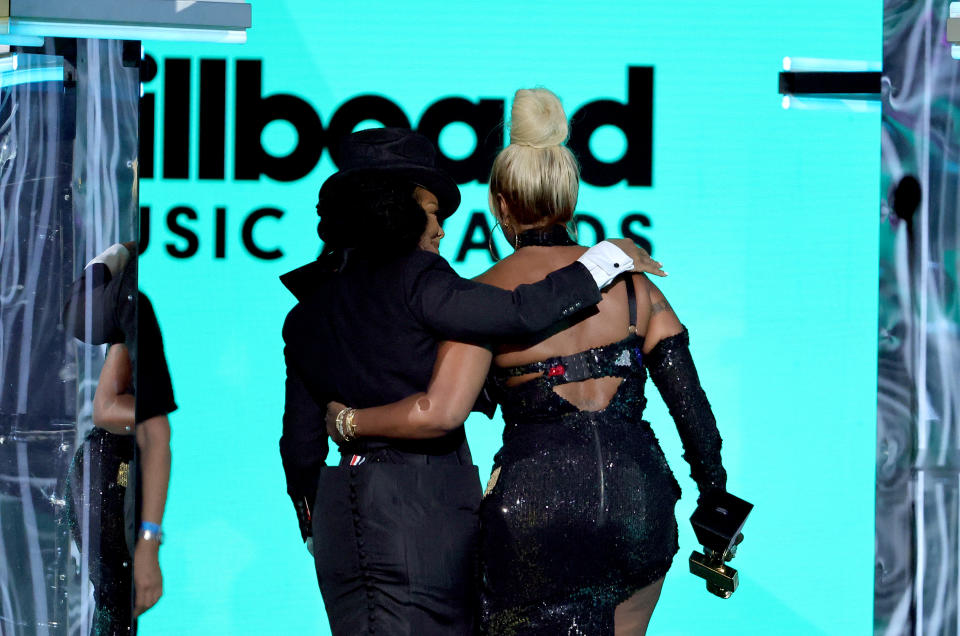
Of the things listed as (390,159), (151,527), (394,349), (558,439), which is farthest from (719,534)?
(151,527)

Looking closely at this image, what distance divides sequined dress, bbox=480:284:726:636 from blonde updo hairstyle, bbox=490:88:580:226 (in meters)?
0.34

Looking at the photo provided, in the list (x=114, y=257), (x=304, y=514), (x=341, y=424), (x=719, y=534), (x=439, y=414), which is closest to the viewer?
(x=114, y=257)

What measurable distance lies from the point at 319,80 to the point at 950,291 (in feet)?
8.42

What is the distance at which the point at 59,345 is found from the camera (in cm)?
216

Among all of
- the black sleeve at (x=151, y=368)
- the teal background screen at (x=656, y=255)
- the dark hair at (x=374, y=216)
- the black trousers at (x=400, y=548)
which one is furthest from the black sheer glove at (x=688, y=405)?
the teal background screen at (x=656, y=255)

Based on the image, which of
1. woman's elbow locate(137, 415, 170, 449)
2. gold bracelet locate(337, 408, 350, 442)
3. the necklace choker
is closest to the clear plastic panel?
woman's elbow locate(137, 415, 170, 449)

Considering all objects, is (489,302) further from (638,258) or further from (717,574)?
(717,574)

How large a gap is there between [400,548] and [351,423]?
28 centimetres

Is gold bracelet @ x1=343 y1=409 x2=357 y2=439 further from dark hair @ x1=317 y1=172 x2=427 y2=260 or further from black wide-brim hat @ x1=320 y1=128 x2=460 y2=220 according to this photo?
black wide-brim hat @ x1=320 y1=128 x2=460 y2=220

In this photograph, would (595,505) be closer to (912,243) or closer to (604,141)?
(912,243)

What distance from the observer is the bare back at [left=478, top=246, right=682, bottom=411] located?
256 centimetres

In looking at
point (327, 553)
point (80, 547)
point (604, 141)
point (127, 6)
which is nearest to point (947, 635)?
point (327, 553)

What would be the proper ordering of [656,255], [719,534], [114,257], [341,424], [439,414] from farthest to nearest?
1. [656,255]
2. [719,534]
3. [341,424]
4. [439,414]
5. [114,257]

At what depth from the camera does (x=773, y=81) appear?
176 inches
